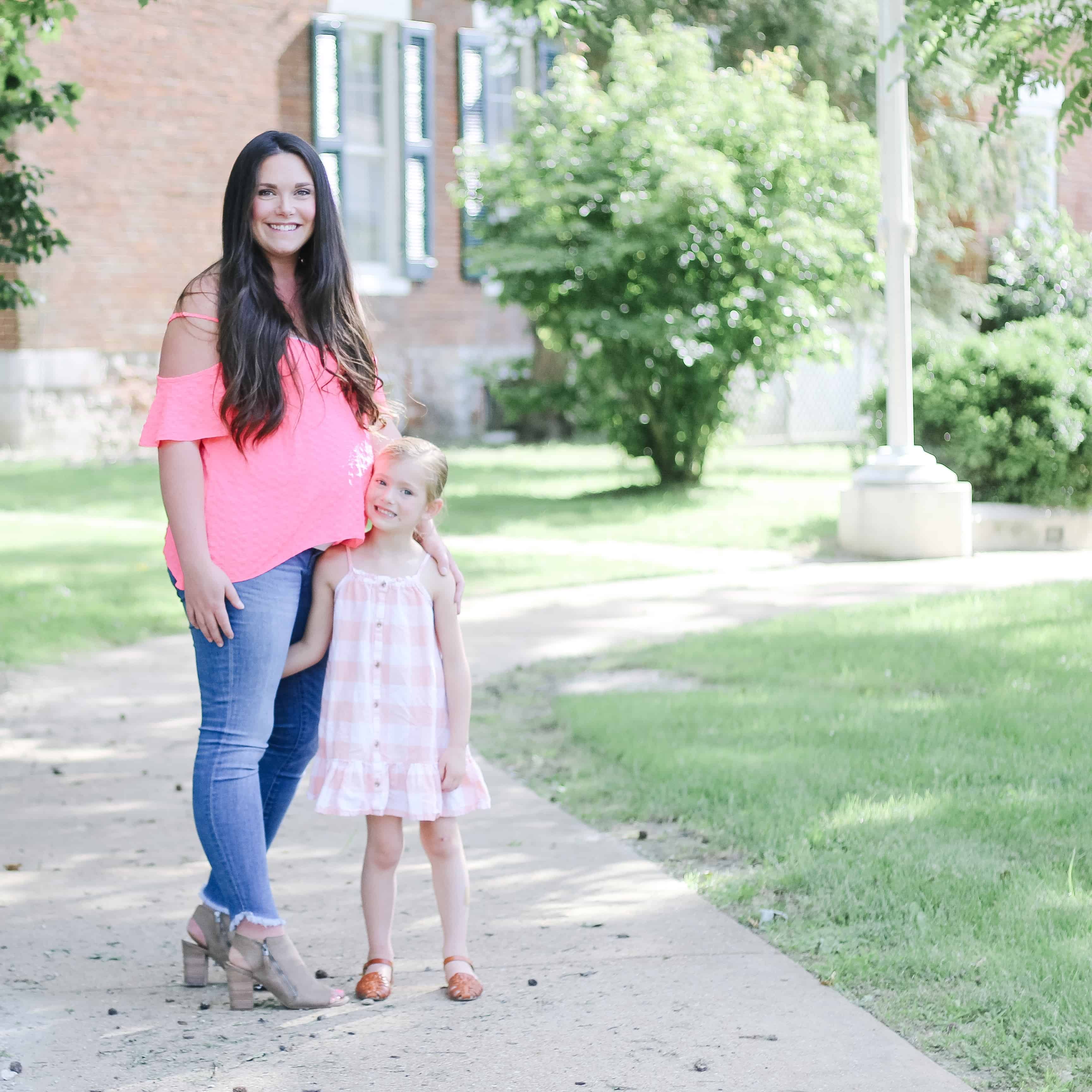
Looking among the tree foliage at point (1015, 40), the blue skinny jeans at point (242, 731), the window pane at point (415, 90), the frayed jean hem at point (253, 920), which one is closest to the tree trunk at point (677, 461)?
the window pane at point (415, 90)

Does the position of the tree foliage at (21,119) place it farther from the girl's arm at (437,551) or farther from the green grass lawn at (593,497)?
the green grass lawn at (593,497)

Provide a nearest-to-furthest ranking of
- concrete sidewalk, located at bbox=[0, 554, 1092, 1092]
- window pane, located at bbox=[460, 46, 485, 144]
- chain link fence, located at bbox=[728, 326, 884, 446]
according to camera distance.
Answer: concrete sidewalk, located at bbox=[0, 554, 1092, 1092], window pane, located at bbox=[460, 46, 485, 144], chain link fence, located at bbox=[728, 326, 884, 446]

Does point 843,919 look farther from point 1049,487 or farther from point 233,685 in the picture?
point 1049,487

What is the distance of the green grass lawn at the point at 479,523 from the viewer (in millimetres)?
8258

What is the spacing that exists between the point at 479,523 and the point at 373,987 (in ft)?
28.6

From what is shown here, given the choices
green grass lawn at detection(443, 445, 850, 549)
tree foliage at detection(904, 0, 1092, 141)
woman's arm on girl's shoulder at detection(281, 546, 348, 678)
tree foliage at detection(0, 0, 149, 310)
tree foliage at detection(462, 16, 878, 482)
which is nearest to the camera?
woman's arm on girl's shoulder at detection(281, 546, 348, 678)

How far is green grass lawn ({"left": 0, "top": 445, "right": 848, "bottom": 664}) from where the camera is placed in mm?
8258

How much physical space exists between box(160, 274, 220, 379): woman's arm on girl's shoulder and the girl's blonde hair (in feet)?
1.40

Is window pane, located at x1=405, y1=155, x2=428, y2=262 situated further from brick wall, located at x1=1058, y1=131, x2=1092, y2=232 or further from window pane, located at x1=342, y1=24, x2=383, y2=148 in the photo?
brick wall, located at x1=1058, y1=131, x2=1092, y2=232

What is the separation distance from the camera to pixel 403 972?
3479 mm

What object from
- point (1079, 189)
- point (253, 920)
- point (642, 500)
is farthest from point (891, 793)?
point (1079, 189)

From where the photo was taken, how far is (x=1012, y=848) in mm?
4074

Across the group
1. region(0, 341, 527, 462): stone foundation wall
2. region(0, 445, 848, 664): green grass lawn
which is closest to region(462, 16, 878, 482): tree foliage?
region(0, 445, 848, 664): green grass lawn

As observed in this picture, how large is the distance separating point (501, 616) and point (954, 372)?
503 cm
